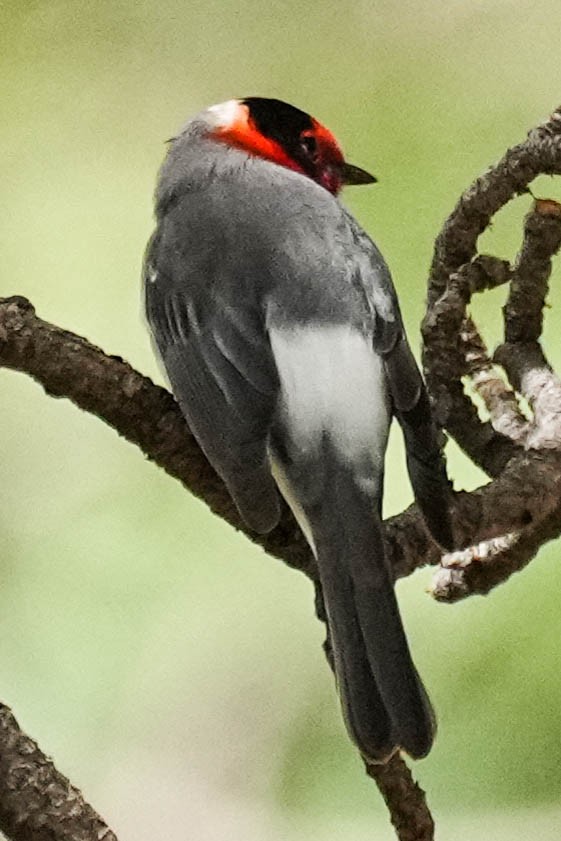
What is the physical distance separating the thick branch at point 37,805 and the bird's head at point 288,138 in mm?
886

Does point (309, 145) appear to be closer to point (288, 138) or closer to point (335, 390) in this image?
point (288, 138)

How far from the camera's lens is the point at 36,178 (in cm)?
234

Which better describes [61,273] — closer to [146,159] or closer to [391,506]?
[146,159]

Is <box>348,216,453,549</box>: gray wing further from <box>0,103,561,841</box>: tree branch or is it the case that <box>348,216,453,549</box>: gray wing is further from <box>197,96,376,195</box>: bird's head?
<box>197,96,376,195</box>: bird's head

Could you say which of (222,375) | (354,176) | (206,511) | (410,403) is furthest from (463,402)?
(206,511)

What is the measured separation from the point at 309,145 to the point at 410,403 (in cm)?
60

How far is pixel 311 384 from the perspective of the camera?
1.16 m

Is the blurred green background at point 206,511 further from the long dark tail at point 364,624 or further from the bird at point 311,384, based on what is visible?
the long dark tail at point 364,624

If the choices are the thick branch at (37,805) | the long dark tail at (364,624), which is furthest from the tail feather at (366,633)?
the thick branch at (37,805)

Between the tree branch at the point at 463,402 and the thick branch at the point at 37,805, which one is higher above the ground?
the tree branch at the point at 463,402

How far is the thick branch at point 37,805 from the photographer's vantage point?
892mm

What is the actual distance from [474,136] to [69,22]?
761mm

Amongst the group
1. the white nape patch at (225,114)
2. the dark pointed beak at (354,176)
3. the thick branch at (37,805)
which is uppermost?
the dark pointed beak at (354,176)

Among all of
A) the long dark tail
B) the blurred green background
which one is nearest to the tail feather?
the long dark tail
